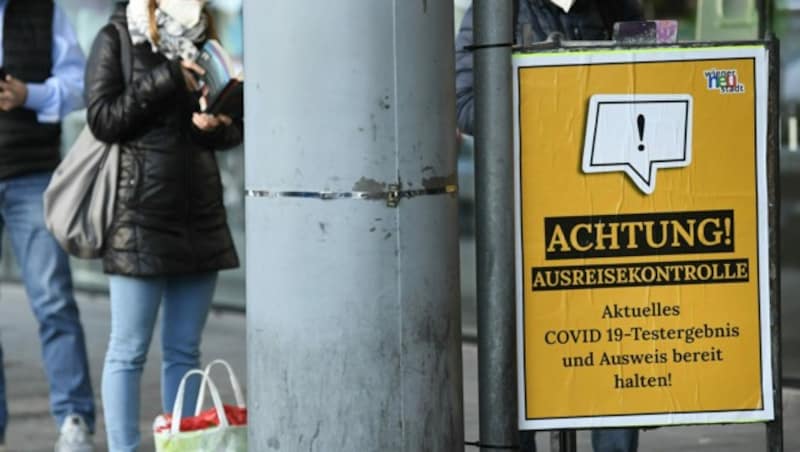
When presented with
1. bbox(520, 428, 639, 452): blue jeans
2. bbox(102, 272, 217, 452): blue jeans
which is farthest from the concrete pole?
bbox(102, 272, 217, 452): blue jeans

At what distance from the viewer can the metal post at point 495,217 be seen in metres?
4.45

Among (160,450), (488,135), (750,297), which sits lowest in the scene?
(160,450)

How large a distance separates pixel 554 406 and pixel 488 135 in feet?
2.28

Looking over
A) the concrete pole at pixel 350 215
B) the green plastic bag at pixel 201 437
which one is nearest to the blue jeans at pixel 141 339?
the green plastic bag at pixel 201 437

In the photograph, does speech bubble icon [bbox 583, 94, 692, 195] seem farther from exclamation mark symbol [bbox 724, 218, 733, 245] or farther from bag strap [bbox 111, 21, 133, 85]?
bag strap [bbox 111, 21, 133, 85]

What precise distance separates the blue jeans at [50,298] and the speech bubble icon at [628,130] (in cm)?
275

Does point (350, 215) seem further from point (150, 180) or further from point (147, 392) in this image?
point (147, 392)

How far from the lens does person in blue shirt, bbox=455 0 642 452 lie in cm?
536

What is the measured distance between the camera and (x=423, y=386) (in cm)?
426

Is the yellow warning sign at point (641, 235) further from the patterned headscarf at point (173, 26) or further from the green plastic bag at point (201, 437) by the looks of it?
the patterned headscarf at point (173, 26)

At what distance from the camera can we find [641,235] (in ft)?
14.9

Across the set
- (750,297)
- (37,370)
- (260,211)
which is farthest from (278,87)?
(37,370)

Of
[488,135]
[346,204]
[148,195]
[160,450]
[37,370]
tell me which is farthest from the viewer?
[37,370]

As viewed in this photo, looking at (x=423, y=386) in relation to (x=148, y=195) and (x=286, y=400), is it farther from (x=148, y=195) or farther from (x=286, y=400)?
(x=148, y=195)
